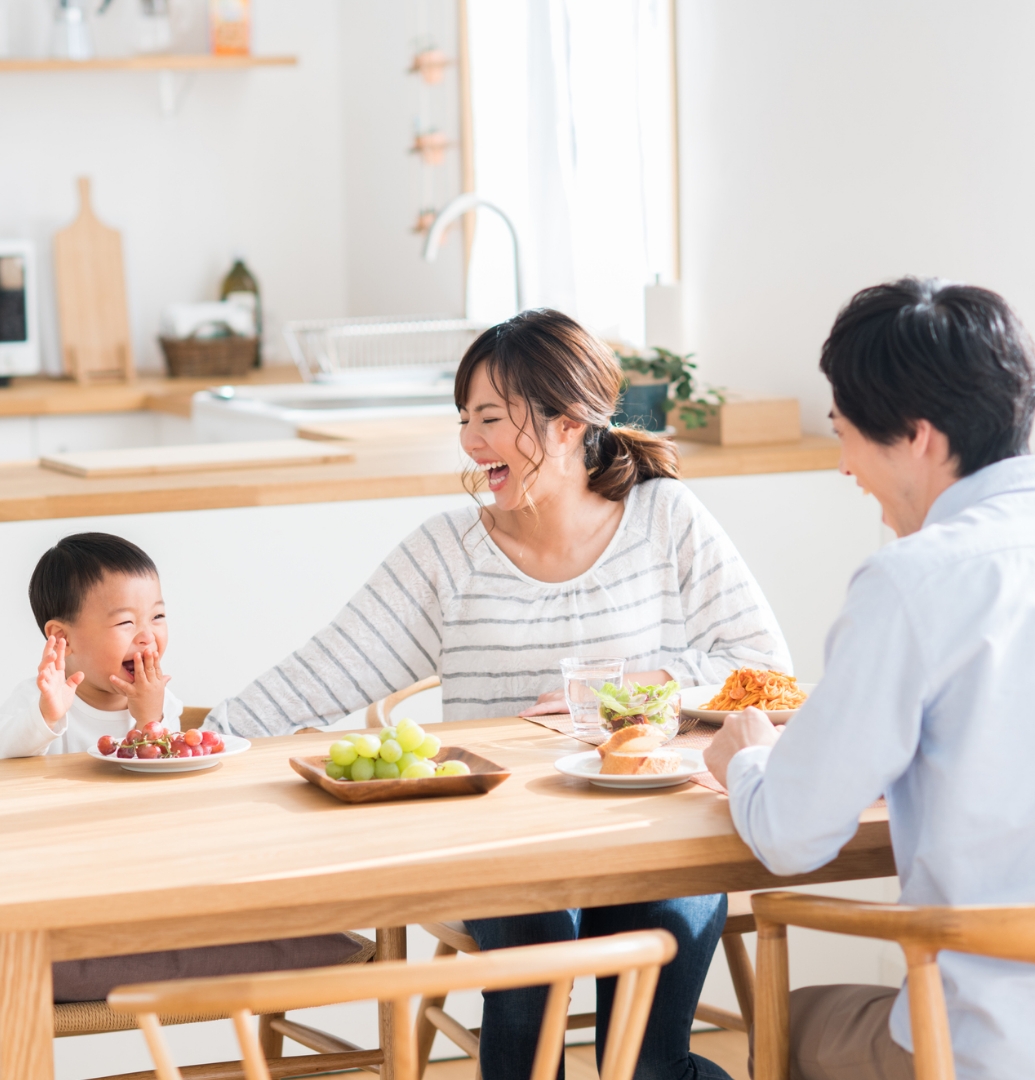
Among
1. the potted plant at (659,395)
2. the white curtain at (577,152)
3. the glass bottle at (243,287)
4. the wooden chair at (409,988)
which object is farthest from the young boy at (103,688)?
the glass bottle at (243,287)

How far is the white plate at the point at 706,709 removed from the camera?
1.65m

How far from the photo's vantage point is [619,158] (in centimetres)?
395

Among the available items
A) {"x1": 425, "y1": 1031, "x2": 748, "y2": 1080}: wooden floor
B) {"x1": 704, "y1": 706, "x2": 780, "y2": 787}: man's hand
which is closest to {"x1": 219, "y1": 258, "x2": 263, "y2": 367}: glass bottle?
{"x1": 425, "y1": 1031, "x2": 748, "y2": 1080}: wooden floor

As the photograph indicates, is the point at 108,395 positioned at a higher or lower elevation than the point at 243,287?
lower

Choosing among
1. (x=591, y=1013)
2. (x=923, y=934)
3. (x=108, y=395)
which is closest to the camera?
(x=923, y=934)

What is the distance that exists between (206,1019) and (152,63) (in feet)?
13.6

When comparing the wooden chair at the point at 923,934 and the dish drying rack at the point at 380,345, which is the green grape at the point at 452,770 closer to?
the wooden chair at the point at 923,934

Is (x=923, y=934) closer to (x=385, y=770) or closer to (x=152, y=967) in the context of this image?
(x=385, y=770)

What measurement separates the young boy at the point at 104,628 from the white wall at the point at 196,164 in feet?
11.4

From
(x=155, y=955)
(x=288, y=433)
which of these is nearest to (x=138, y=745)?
(x=155, y=955)

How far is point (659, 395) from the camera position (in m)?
3.00

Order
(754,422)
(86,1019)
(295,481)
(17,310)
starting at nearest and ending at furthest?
1. (86,1019)
2. (295,481)
3. (754,422)
4. (17,310)

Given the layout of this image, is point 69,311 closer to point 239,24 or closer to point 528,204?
point 239,24

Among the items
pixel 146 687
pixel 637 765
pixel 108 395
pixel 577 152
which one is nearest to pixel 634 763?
pixel 637 765
